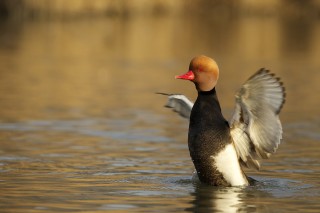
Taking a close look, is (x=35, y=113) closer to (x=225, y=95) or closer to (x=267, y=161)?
(x=225, y=95)

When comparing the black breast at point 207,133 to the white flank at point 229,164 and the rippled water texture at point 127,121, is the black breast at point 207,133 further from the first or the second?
the rippled water texture at point 127,121

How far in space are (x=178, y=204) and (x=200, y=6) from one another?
31.3 metres

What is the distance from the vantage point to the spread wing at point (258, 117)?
8656 millimetres

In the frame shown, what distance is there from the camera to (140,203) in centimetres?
819

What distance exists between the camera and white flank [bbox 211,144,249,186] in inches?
346

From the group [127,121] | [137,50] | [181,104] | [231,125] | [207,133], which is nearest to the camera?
[207,133]

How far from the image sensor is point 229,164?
8.80 metres

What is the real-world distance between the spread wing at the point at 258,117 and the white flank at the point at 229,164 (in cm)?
16

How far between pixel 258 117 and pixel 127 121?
496 centimetres

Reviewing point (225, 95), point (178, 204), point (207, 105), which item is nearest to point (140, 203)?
point (178, 204)

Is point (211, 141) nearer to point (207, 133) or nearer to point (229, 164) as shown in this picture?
point (207, 133)

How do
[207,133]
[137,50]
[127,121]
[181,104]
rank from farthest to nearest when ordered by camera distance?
[137,50] < [127,121] < [181,104] < [207,133]

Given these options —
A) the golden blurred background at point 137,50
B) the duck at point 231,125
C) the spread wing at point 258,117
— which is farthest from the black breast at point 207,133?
the golden blurred background at point 137,50

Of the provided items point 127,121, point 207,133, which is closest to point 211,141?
→ point 207,133
